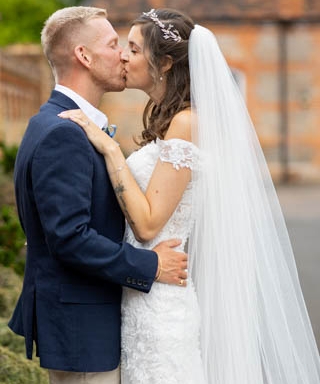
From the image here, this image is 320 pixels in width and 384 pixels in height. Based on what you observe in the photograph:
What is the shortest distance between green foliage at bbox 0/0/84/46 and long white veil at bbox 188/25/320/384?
2852 centimetres

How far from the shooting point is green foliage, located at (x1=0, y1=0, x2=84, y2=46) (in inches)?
1225

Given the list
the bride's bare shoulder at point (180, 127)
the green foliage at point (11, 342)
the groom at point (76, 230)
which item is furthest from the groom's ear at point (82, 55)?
the green foliage at point (11, 342)

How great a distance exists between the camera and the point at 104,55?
320 cm

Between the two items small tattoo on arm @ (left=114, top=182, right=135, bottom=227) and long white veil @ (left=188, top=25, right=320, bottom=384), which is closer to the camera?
small tattoo on arm @ (left=114, top=182, right=135, bottom=227)

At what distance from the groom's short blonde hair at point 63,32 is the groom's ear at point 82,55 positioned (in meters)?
0.02

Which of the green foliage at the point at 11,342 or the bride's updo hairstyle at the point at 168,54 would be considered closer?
the bride's updo hairstyle at the point at 168,54

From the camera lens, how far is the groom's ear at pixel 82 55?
3.14 metres

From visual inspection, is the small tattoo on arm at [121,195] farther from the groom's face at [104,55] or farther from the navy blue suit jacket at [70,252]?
the groom's face at [104,55]

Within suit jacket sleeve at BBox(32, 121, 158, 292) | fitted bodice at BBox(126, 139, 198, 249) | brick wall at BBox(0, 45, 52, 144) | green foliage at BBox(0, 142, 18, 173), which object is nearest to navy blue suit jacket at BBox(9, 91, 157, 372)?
suit jacket sleeve at BBox(32, 121, 158, 292)

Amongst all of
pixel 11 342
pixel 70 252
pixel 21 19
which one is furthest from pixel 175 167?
pixel 21 19

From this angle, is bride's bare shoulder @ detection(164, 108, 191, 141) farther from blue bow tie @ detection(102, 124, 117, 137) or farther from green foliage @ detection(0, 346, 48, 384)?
green foliage @ detection(0, 346, 48, 384)

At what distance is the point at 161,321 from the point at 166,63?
3.47 feet

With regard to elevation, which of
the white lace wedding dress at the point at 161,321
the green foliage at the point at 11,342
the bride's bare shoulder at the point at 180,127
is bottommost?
the green foliage at the point at 11,342

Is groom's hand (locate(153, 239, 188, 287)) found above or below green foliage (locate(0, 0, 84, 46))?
above
